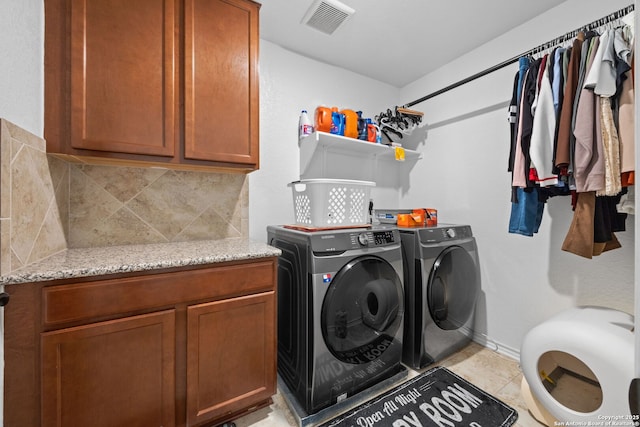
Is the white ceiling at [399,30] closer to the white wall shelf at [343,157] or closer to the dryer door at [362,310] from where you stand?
the white wall shelf at [343,157]

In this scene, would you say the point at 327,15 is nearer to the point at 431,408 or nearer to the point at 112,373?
the point at 112,373

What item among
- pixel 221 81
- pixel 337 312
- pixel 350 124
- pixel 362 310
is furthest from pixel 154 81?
pixel 362 310

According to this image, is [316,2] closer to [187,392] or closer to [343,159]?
[343,159]

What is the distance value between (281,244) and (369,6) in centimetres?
172

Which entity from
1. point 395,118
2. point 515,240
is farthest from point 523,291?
point 395,118

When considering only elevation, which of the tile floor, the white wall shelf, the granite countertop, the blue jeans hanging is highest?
the white wall shelf

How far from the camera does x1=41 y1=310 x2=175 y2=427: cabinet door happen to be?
0.98 m

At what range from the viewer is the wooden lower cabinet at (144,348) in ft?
3.13

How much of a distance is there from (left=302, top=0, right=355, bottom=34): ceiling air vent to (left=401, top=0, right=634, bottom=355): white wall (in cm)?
121

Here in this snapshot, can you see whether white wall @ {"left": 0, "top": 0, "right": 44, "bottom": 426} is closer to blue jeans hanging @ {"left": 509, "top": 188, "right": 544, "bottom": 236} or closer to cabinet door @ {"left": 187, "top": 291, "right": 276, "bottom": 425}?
cabinet door @ {"left": 187, "top": 291, "right": 276, "bottom": 425}

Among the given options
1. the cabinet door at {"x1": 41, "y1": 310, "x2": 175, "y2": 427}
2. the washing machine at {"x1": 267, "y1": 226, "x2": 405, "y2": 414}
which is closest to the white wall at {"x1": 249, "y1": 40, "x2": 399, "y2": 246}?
the washing machine at {"x1": 267, "y1": 226, "x2": 405, "y2": 414}

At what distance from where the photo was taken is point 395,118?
8.32 feet

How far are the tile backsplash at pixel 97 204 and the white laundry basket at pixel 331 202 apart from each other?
0.50 metres

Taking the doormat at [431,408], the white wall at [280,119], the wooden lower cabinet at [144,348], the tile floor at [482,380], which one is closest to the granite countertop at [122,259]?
the wooden lower cabinet at [144,348]
